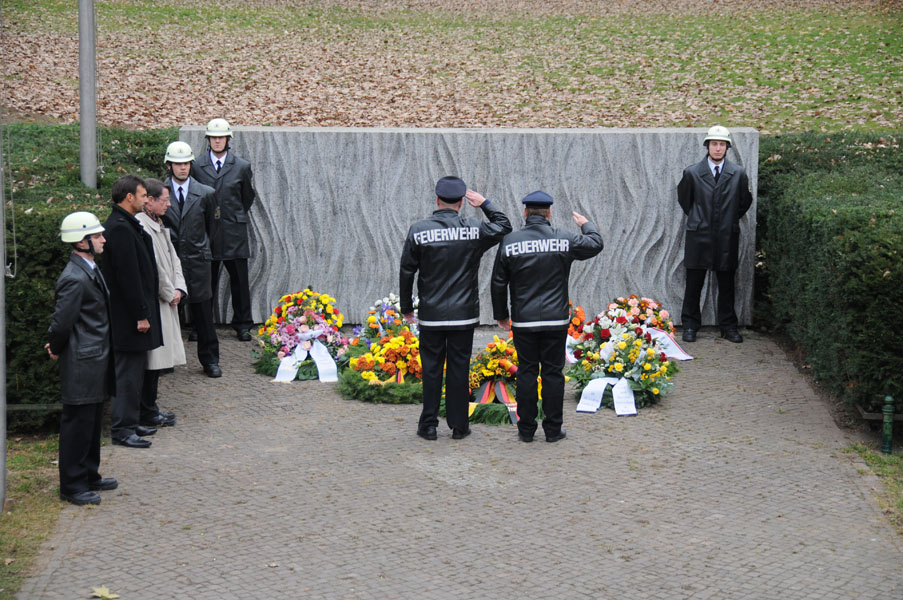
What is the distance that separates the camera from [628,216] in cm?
1155

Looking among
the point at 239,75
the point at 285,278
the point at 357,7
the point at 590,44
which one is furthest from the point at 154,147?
the point at 357,7

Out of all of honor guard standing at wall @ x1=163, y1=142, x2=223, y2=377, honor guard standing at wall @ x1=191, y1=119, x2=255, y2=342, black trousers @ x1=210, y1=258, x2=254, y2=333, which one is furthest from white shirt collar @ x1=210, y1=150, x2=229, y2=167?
black trousers @ x1=210, y1=258, x2=254, y2=333

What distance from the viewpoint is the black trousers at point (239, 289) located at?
11133 mm

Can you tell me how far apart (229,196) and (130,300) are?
133 inches

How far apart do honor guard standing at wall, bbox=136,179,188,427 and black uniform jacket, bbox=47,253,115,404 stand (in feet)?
4.79

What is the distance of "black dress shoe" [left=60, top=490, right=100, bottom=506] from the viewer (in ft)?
22.6

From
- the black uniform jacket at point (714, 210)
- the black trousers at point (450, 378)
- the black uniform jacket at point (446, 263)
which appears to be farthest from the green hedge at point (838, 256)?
the black trousers at point (450, 378)

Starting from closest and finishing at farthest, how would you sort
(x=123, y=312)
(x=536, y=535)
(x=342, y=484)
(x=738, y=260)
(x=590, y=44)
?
(x=536, y=535)
(x=342, y=484)
(x=123, y=312)
(x=738, y=260)
(x=590, y=44)

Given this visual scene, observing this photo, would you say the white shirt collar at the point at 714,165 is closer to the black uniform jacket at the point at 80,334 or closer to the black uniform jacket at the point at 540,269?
the black uniform jacket at the point at 540,269

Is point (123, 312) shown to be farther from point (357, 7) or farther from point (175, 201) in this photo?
point (357, 7)

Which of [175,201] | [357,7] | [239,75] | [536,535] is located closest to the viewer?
[536,535]

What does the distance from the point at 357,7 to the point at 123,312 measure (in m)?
26.9

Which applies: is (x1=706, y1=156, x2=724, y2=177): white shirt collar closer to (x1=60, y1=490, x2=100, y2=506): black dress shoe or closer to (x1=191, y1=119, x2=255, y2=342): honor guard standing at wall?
(x1=191, y1=119, x2=255, y2=342): honor guard standing at wall

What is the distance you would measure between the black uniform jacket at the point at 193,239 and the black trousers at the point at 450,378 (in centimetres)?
254
